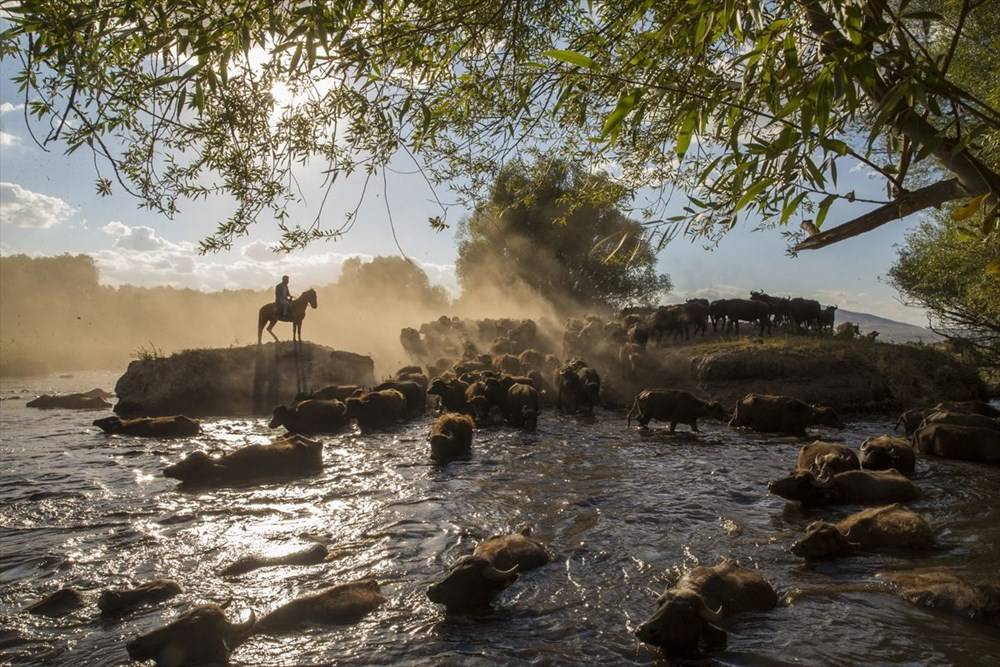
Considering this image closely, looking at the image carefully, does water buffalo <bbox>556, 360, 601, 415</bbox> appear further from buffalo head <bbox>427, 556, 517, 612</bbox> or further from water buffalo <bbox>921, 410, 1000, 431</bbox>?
buffalo head <bbox>427, 556, 517, 612</bbox>

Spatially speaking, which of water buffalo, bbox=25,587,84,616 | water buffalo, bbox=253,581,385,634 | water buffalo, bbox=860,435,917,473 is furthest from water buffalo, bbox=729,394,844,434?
water buffalo, bbox=25,587,84,616

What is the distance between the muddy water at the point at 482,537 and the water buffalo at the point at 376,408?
285cm

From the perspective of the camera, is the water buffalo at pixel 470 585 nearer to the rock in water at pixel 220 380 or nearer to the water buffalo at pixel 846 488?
the water buffalo at pixel 846 488

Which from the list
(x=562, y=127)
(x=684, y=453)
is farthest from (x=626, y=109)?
(x=684, y=453)

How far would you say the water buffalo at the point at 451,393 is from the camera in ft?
62.8

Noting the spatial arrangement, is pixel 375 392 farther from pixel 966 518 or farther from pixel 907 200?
pixel 907 200

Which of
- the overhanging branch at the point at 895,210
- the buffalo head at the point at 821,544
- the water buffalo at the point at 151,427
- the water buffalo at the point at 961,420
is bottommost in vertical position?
the water buffalo at the point at 151,427

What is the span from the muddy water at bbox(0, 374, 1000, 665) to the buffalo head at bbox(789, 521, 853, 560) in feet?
0.60

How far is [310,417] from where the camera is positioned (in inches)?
682

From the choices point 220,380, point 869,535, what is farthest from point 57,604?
point 220,380

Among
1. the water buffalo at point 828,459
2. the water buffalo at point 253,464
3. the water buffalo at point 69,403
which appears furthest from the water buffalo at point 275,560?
the water buffalo at point 69,403

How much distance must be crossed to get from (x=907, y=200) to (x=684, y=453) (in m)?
10.2

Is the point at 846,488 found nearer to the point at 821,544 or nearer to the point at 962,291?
the point at 821,544

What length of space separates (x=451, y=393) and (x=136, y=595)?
13303 mm
